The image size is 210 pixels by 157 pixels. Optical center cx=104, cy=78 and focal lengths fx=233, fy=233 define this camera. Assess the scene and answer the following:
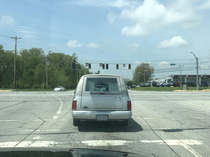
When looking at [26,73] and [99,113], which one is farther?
[26,73]

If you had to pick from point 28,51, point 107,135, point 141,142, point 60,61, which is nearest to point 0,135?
point 107,135

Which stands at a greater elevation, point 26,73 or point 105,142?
point 26,73

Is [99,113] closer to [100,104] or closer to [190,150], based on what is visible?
[100,104]

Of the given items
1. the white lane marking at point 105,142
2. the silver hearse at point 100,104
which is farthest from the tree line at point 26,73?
the white lane marking at point 105,142

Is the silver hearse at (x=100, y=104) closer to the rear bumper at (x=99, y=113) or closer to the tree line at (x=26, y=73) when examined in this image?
the rear bumper at (x=99, y=113)

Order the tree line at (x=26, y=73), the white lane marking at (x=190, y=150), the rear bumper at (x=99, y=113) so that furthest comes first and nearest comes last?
the tree line at (x=26, y=73), the rear bumper at (x=99, y=113), the white lane marking at (x=190, y=150)

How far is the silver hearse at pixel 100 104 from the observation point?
24.4 feet

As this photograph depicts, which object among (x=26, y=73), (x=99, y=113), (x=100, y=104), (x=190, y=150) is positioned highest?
(x=26, y=73)

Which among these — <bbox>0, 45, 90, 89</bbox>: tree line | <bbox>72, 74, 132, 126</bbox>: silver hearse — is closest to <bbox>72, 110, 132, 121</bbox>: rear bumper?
Result: <bbox>72, 74, 132, 126</bbox>: silver hearse

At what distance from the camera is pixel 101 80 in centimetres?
810

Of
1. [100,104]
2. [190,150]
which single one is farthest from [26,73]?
[190,150]

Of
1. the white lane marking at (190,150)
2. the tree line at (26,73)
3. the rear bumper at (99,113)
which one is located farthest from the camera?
the tree line at (26,73)

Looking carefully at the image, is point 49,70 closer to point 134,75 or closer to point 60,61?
point 60,61

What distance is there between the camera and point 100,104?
24.8 ft
